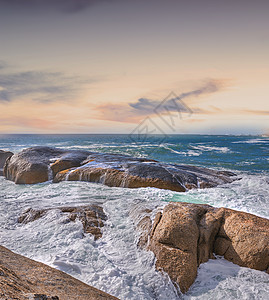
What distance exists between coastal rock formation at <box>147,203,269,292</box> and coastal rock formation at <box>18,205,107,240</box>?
1.64 m

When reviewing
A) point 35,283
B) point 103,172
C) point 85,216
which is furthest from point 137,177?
point 35,283

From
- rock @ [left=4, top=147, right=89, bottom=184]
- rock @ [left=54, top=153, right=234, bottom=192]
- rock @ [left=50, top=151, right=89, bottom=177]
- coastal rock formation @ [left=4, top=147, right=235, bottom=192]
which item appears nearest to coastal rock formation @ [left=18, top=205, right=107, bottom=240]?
rock @ [left=54, top=153, right=234, bottom=192]

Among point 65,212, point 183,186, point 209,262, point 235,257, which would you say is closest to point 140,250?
point 209,262

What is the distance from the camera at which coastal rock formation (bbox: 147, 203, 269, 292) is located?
403 cm

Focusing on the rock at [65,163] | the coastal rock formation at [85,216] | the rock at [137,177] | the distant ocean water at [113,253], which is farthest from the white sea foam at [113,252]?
the rock at [65,163]

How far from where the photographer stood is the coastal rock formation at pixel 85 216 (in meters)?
5.37

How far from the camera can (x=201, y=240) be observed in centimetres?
455

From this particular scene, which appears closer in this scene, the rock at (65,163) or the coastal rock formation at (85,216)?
the coastal rock formation at (85,216)

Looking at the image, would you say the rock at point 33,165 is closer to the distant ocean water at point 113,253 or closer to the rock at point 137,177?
the rock at point 137,177

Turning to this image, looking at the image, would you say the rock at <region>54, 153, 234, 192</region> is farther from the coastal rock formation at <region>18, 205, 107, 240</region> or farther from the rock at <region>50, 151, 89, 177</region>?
the coastal rock formation at <region>18, 205, 107, 240</region>

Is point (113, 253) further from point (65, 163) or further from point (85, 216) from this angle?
point (65, 163)

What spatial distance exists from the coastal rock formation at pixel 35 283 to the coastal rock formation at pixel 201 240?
151cm

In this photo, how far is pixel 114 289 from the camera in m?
3.57

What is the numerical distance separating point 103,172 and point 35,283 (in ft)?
25.1
